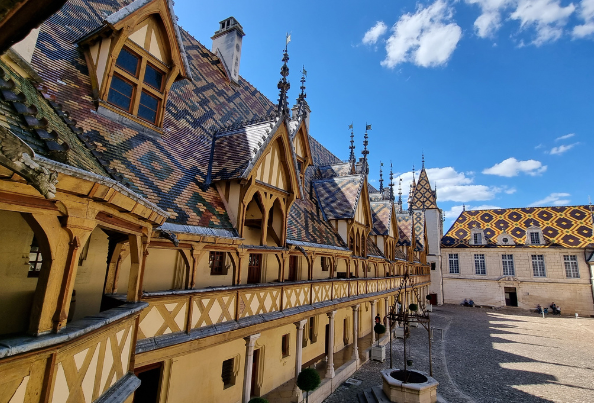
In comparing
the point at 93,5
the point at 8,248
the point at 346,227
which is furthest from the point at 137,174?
the point at 346,227

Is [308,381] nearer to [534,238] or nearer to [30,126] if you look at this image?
[30,126]

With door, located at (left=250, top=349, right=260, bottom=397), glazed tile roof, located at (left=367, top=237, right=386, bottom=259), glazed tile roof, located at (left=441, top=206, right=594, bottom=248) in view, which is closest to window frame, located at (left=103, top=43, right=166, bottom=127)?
door, located at (left=250, top=349, right=260, bottom=397)

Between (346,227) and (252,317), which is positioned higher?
(346,227)

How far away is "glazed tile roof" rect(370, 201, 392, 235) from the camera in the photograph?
70.7 feet

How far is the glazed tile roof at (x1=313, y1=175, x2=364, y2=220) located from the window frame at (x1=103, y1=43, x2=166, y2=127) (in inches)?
392

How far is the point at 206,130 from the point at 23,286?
7.61 m

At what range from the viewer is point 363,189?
17344 mm

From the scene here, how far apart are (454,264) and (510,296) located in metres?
7.74

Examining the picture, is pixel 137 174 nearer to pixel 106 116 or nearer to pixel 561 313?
pixel 106 116

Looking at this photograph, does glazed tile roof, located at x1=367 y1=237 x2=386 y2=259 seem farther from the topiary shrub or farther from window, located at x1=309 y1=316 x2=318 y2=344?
the topiary shrub

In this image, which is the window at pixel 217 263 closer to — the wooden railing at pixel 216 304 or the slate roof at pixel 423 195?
the wooden railing at pixel 216 304

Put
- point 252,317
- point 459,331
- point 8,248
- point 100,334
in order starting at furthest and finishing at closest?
point 459,331 < point 252,317 < point 8,248 < point 100,334

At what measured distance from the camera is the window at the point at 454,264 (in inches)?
1789

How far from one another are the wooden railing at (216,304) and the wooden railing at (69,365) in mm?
1619
